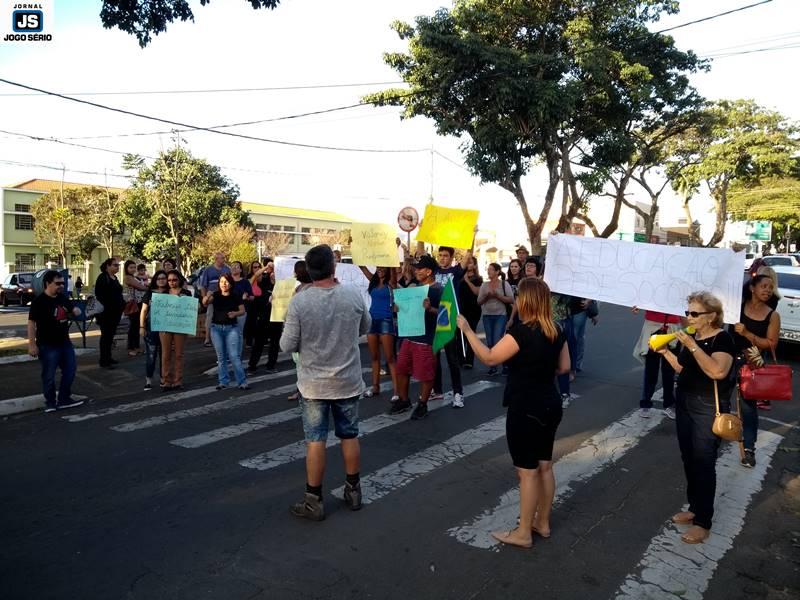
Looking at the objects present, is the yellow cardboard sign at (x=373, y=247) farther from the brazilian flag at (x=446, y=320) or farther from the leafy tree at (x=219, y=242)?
the leafy tree at (x=219, y=242)

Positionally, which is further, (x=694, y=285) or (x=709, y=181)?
(x=709, y=181)

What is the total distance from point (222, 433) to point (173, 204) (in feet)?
97.3

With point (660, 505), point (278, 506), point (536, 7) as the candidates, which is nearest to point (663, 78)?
point (536, 7)

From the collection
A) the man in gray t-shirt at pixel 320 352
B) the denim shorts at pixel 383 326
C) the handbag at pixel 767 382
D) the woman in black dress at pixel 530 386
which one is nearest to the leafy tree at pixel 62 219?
the denim shorts at pixel 383 326

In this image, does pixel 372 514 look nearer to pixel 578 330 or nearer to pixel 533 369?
pixel 533 369

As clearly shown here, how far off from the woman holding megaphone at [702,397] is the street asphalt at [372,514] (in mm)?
274

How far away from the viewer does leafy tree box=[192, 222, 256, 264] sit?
33688 mm

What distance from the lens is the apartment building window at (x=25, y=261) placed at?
5253 centimetres

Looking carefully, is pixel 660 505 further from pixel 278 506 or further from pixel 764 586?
pixel 278 506

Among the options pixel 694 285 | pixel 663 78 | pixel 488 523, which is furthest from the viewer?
pixel 663 78

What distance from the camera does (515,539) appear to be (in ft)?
13.0

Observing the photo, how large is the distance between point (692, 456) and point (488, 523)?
1.49m

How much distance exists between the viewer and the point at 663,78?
2184 cm

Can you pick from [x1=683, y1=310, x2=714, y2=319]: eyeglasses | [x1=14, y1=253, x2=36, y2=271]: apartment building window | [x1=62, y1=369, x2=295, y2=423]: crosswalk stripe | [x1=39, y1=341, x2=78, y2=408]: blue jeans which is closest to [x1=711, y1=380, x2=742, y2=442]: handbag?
[x1=683, y1=310, x2=714, y2=319]: eyeglasses
